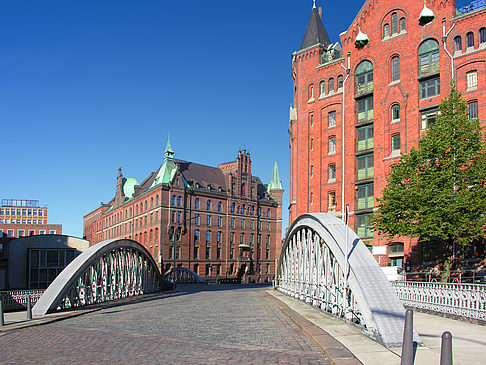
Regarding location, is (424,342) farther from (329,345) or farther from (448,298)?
(448,298)

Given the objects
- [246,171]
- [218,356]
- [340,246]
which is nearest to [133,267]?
[340,246]

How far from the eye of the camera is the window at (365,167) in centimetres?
3976

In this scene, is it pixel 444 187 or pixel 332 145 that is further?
pixel 332 145

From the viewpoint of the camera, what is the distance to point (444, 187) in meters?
24.2

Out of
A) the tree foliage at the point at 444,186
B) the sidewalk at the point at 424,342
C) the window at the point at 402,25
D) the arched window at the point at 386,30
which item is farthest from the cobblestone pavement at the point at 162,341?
the arched window at the point at 386,30

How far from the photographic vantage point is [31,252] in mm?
44812

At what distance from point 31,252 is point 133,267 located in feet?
72.8

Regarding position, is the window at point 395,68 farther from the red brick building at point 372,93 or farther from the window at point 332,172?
the window at point 332,172

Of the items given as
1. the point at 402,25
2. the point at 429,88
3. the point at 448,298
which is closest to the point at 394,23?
the point at 402,25

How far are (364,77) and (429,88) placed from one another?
20.5 ft

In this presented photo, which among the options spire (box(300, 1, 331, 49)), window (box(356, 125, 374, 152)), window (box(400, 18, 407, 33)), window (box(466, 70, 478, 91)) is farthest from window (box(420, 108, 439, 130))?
spire (box(300, 1, 331, 49))

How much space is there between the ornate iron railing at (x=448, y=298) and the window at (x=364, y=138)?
72.0ft

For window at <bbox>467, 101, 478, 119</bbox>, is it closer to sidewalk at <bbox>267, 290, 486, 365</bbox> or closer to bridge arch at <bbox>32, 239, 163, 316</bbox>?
sidewalk at <bbox>267, 290, 486, 365</bbox>

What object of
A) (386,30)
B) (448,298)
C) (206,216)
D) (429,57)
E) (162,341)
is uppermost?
(386,30)
